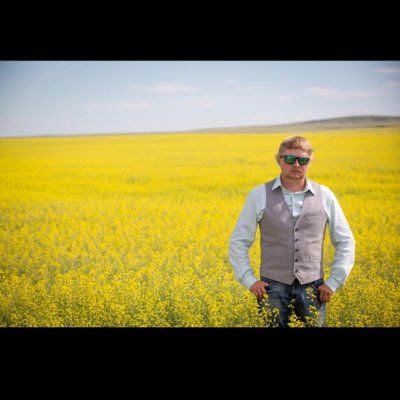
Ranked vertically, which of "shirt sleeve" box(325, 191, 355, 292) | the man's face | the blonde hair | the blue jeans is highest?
the blonde hair

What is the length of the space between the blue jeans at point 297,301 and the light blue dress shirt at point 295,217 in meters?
0.12

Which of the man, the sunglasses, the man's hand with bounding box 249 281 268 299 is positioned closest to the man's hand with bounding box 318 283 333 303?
the man

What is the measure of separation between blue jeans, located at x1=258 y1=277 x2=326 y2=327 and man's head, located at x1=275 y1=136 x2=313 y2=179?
0.69m

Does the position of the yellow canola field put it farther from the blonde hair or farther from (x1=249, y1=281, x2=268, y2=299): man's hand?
the blonde hair

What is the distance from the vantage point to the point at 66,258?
561cm

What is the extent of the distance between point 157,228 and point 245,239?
10.6 ft

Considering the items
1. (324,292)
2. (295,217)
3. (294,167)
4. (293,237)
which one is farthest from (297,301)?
(294,167)

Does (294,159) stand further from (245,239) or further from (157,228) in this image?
(157,228)

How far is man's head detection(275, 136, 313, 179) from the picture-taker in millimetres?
3346

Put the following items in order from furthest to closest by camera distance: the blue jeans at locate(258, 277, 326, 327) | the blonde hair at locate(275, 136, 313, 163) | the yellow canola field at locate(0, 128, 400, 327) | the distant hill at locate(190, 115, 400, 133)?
the distant hill at locate(190, 115, 400, 133)
the yellow canola field at locate(0, 128, 400, 327)
the blue jeans at locate(258, 277, 326, 327)
the blonde hair at locate(275, 136, 313, 163)

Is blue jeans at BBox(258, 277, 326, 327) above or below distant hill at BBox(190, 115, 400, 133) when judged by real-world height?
below

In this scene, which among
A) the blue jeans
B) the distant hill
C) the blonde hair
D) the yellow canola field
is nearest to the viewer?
the blonde hair

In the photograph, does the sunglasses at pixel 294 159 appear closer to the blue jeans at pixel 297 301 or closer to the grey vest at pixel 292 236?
the grey vest at pixel 292 236
